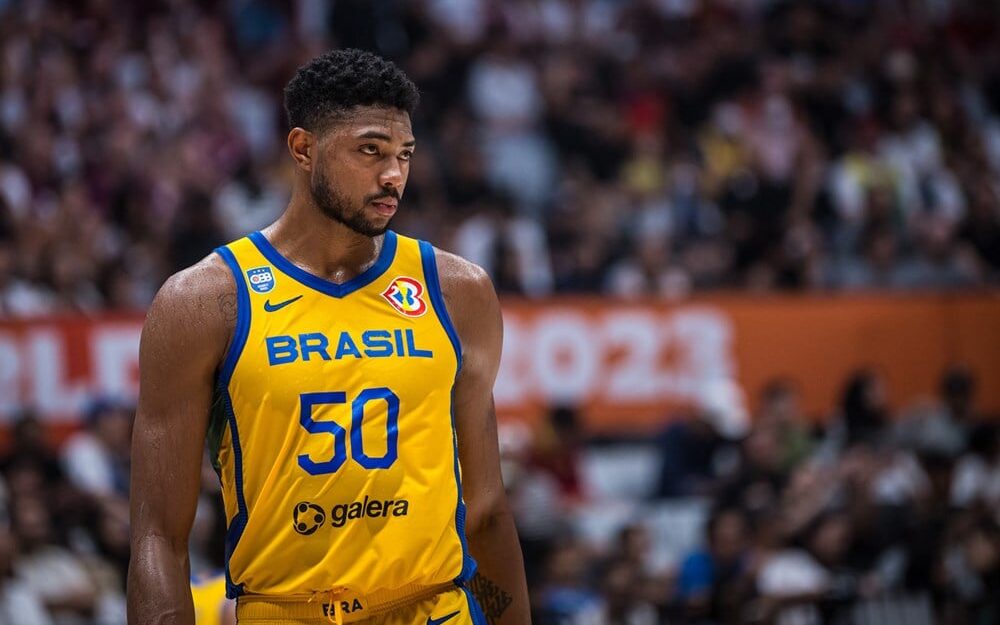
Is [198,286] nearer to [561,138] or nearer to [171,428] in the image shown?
[171,428]

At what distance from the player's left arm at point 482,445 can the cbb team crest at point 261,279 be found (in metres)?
0.49

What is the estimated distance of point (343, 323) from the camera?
395 cm

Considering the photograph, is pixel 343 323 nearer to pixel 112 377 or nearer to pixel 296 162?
pixel 296 162

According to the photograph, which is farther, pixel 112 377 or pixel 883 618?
pixel 112 377

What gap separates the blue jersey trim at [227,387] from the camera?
3830 mm

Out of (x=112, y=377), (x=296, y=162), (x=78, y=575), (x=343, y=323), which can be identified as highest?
(x=296, y=162)

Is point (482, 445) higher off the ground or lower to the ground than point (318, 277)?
lower

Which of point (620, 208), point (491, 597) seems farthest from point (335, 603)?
point (620, 208)

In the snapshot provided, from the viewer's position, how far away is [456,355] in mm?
4043

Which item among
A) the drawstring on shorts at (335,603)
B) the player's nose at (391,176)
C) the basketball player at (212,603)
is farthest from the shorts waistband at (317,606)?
the basketball player at (212,603)

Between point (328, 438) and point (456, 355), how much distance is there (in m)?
0.44

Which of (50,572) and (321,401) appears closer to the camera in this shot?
(321,401)

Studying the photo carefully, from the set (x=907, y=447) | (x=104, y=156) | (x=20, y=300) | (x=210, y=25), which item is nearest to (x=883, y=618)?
(x=907, y=447)

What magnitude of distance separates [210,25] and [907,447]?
754cm
